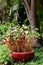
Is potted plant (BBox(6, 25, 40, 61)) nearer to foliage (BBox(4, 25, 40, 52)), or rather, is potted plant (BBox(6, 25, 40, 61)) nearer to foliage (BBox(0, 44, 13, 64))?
foliage (BBox(4, 25, 40, 52))

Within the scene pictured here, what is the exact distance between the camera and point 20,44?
5770mm

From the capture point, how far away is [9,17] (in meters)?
12.3

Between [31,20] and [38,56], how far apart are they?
2.10 meters

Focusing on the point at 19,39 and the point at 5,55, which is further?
the point at 19,39

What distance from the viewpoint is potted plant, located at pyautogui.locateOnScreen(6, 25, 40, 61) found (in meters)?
5.63

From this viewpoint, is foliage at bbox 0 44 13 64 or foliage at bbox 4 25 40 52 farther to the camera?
foliage at bbox 4 25 40 52

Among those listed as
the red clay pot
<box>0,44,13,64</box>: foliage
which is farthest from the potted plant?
<box>0,44,13,64</box>: foliage

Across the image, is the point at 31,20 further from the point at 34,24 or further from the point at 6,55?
the point at 6,55

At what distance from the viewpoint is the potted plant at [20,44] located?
18.5 feet

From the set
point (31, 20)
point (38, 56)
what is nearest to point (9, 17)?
point (31, 20)

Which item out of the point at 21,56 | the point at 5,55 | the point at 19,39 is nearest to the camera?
the point at 5,55

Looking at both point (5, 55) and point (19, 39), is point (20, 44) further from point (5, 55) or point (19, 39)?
point (5, 55)

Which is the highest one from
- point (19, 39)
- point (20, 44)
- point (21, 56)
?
point (19, 39)

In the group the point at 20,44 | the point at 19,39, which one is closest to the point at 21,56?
the point at 20,44
